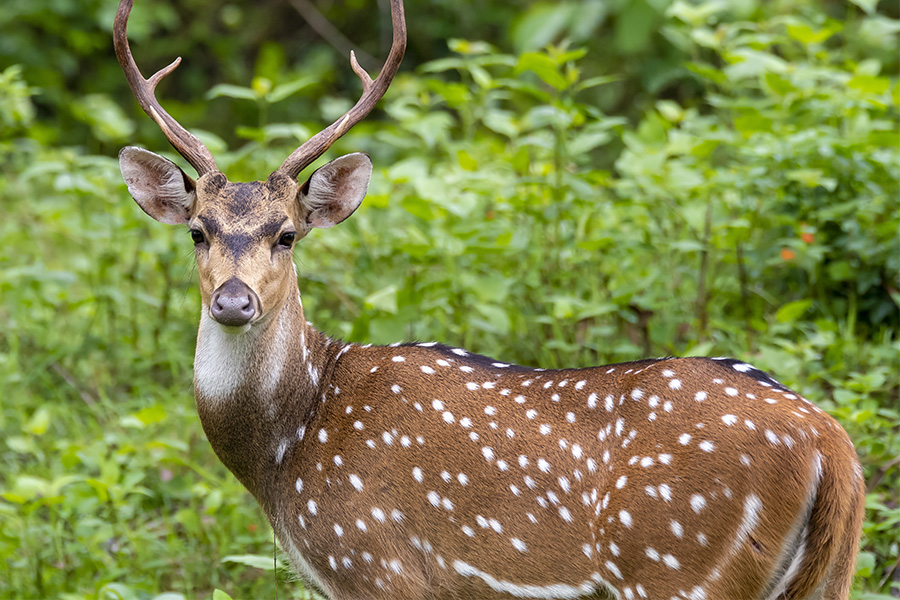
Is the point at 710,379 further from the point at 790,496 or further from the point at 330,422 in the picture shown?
the point at 330,422

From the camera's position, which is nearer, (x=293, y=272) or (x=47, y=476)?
(x=293, y=272)

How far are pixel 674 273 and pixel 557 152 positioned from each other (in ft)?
3.62

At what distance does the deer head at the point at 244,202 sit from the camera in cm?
342

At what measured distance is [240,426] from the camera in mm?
3686

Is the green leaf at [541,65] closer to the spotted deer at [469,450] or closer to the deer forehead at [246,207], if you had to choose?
the spotted deer at [469,450]

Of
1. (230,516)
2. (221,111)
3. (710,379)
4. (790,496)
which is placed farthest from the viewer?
(221,111)

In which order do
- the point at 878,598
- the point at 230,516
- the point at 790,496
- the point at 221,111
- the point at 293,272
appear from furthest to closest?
the point at 221,111, the point at 230,516, the point at 293,272, the point at 878,598, the point at 790,496

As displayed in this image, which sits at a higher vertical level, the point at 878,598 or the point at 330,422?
the point at 330,422

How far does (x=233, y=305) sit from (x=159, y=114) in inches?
42.1

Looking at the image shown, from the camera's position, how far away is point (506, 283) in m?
5.21

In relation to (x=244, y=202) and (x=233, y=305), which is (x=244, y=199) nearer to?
(x=244, y=202)

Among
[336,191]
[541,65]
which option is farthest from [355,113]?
[541,65]

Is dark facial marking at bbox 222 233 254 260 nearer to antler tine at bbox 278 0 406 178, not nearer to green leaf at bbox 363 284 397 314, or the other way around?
antler tine at bbox 278 0 406 178

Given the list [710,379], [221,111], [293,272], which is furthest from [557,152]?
[221,111]
